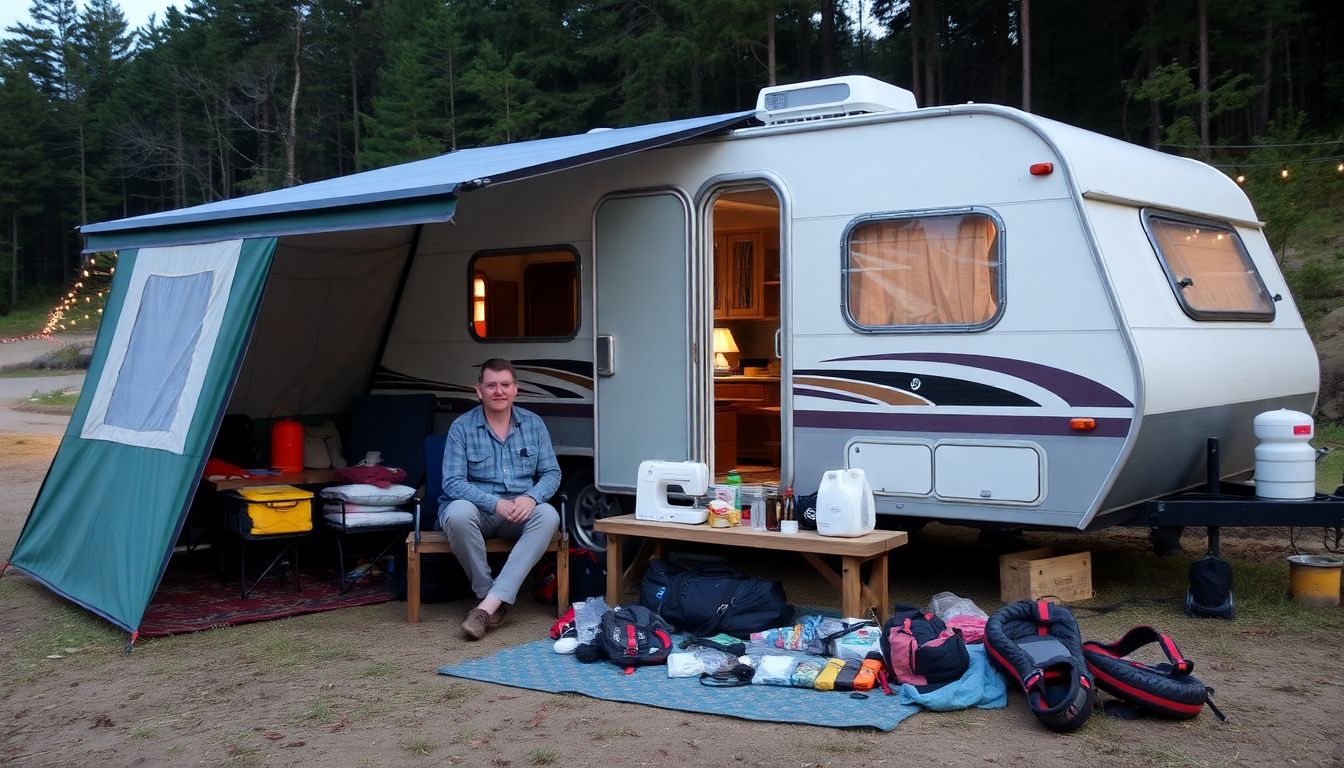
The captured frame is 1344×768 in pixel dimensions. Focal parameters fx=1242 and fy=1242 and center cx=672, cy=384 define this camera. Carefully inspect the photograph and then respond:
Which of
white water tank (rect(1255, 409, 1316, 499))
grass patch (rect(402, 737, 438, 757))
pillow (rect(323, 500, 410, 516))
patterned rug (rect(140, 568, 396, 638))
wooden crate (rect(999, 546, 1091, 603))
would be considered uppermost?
white water tank (rect(1255, 409, 1316, 499))

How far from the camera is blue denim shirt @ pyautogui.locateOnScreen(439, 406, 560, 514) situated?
20.2 ft

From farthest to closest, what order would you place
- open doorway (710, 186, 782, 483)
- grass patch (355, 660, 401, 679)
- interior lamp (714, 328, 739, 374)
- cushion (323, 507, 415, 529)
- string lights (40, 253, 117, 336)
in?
string lights (40, 253, 117, 336), interior lamp (714, 328, 739, 374), open doorway (710, 186, 782, 483), cushion (323, 507, 415, 529), grass patch (355, 660, 401, 679)

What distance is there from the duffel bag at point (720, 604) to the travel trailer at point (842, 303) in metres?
0.74

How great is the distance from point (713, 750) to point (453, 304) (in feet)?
14.3

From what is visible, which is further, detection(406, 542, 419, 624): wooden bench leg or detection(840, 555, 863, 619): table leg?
detection(406, 542, 419, 624): wooden bench leg

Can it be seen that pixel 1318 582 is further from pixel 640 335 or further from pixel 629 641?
pixel 640 335

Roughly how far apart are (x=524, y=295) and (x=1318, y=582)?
4507 mm

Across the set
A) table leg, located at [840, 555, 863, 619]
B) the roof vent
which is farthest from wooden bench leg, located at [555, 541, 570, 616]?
the roof vent

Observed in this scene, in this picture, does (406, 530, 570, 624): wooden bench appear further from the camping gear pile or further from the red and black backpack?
the red and black backpack

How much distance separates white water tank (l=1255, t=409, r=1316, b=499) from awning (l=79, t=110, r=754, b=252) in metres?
3.01

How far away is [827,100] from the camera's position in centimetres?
638

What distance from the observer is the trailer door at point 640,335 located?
6.56 meters

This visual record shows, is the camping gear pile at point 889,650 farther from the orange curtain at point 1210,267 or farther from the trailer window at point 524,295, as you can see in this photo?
the orange curtain at point 1210,267

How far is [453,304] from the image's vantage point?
784 centimetres
